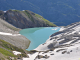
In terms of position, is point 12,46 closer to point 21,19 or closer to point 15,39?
point 15,39

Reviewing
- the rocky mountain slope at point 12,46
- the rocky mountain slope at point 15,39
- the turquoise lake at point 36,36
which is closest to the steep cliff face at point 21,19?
the turquoise lake at point 36,36

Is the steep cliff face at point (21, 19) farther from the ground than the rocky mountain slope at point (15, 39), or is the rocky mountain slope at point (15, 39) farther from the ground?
the steep cliff face at point (21, 19)

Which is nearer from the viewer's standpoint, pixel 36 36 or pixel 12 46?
pixel 12 46

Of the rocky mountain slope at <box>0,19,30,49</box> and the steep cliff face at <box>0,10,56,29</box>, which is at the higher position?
the steep cliff face at <box>0,10,56,29</box>

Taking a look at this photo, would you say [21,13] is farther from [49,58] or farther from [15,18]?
[49,58]

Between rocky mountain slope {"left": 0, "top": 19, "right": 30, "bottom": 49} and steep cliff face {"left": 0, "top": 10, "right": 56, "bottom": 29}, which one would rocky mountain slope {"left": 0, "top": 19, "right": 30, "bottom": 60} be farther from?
steep cliff face {"left": 0, "top": 10, "right": 56, "bottom": 29}

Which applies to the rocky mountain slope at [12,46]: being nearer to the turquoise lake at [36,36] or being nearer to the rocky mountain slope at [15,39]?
the rocky mountain slope at [15,39]

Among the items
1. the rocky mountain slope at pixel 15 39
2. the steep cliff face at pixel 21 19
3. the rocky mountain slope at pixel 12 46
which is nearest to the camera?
the rocky mountain slope at pixel 12 46

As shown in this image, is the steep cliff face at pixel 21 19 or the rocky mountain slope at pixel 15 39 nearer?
the rocky mountain slope at pixel 15 39

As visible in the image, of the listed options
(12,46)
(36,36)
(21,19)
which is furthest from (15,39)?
(21,19)

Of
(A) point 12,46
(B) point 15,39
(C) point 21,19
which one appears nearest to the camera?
(A) point 12,46

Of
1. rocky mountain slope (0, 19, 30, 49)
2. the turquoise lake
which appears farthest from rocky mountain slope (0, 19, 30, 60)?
the turquoise lake

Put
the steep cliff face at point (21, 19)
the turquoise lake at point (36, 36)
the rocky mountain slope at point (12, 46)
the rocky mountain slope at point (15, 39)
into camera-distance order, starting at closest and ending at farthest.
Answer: the rocky mountain slope at point (12, 46) → the rocky mountain slope at point (15, 39) → the turquoise lake at point (36, 36) → the steep cliff face at point (21, 19)
